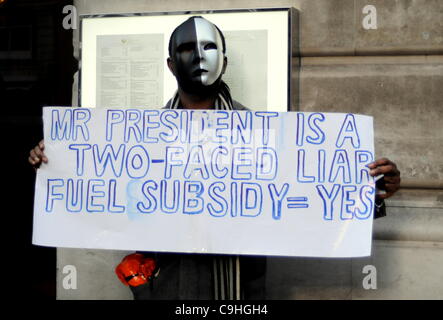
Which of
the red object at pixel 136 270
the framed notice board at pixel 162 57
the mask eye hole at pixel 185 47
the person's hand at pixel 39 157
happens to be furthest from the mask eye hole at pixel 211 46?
the red object at pixel 136 270

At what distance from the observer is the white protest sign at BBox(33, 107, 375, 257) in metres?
2.84

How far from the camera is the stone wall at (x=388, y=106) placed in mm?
3812

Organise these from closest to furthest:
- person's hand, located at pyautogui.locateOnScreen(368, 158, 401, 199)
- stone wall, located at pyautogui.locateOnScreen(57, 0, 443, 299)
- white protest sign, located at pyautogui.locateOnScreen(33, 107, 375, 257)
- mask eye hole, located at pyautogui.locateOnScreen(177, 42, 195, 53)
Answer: person's hand, located at pyautogui.locateOnScreen(368, 158, 401, 199), white protest sign, located at pyautogui.locateOnScreen(33, 107, 375, 257), mask eye hole, located at pyautogui.locateOnScreen(177, 42, 195, 53), stone wall, located at pyautogui.locateOnScreen(57, 0, 443, 299)

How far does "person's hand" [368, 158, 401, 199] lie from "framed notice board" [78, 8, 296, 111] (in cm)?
103

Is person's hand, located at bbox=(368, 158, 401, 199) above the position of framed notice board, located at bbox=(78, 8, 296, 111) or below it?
below

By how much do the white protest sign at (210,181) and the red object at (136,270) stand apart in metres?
0.07

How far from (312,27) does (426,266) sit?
174 centimetres

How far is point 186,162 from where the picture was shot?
9.45 feet

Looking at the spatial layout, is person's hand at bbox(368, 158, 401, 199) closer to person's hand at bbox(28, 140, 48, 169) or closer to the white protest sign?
the white protest sign

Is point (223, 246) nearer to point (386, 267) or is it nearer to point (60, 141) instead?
point (60, 141)

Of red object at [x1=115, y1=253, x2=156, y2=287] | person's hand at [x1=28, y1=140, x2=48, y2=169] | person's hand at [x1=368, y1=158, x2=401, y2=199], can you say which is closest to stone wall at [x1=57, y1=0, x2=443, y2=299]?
person's hand at [x1=368, y1=158, x2=401, y2=199]

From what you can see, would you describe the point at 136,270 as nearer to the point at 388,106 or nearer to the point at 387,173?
the point at 387,173

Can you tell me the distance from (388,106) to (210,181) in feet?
5.10

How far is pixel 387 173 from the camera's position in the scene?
8.94 ft
